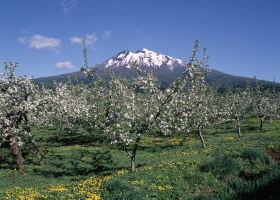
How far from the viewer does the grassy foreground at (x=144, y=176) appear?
16844mm

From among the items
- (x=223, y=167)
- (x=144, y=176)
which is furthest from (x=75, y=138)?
(x=223, y=167)

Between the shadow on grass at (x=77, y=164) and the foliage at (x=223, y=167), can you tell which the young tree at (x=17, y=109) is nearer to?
the shadow on grass at (x=77, y=164)

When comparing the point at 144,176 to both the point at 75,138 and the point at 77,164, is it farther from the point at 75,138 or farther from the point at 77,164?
the point at 75,138

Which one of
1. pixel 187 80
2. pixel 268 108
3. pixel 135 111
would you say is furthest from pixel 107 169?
pixel 268 108

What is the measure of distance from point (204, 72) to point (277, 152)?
7.92 metres

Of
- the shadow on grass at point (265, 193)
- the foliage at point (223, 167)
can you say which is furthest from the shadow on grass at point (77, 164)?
the shadow on grass at point (265, 193)

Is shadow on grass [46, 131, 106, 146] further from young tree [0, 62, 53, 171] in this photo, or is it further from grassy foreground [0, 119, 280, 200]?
young tree [0, 62, 53, 171]

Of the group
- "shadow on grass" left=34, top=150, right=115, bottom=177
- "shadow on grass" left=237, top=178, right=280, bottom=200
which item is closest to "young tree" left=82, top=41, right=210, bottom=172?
"shadow on grass" left=34, top=150, right=115, bottom=177

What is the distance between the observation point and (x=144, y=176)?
70.9ft

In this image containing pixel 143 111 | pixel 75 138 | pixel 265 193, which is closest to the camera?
pixel 265 193

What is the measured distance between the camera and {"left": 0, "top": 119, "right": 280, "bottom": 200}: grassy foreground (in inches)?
663

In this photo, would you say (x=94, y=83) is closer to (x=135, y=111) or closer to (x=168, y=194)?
(x=135, y=111)

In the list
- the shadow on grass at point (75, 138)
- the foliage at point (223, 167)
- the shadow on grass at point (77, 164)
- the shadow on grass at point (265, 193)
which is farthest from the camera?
the shadow on grass at point (75, 138)

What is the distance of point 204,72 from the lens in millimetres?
30500
